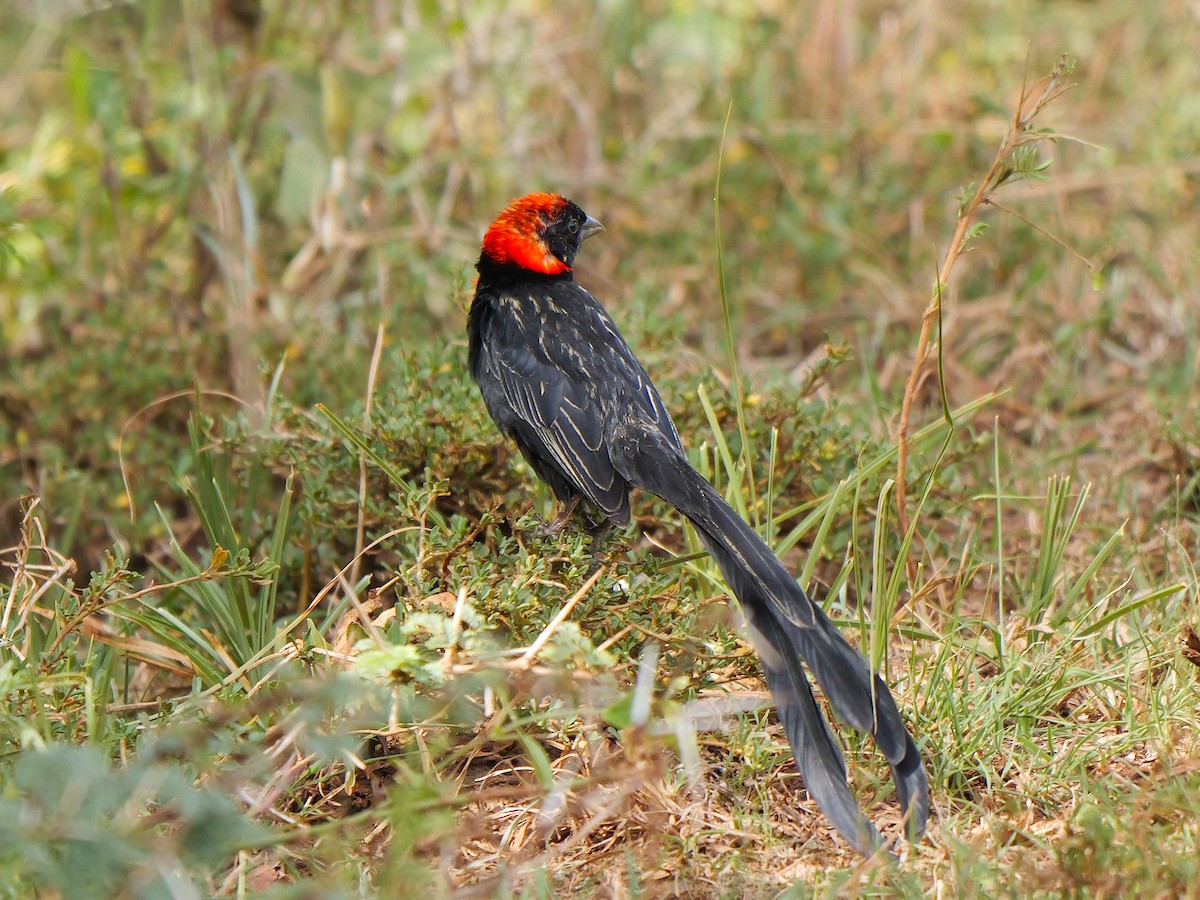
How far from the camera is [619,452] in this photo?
137 inches

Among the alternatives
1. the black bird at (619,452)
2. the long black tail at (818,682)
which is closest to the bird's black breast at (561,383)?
the black bird at (619,452)

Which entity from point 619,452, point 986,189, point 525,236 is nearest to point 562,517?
point 619,452

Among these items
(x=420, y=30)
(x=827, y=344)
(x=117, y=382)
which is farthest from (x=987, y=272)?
(x=117, y=382)

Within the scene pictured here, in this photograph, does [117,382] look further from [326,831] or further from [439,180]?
[326,831]

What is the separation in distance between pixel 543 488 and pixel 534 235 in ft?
2.82

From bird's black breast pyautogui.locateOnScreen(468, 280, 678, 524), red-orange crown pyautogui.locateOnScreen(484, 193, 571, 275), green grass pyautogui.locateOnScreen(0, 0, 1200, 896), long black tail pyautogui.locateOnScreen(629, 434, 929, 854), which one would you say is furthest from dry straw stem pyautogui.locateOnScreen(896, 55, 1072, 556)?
red-orange crown pyautogui.locateOnScreen(484, 193, 571, 275)

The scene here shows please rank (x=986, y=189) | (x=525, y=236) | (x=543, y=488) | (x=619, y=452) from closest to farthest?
(x=986, y=189) < (x=619, y=452) < (x=543, y=488) < (x=525, y=236)

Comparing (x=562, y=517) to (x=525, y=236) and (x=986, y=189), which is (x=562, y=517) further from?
(x=986, y=189)

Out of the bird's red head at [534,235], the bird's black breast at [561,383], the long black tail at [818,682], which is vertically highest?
the bird's red head at [534,235]

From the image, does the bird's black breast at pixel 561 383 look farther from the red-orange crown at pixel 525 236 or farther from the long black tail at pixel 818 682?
the long black tail at pixel 818 682

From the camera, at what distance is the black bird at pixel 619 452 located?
263 centimetres

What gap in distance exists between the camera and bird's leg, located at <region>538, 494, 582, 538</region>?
3.60m

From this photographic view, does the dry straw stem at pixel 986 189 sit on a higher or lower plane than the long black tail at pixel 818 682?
higher

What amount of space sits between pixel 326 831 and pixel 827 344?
2.26 m
